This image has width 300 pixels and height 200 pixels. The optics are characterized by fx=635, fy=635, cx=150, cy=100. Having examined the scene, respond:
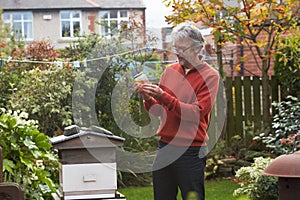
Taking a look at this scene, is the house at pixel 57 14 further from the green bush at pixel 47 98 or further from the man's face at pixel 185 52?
the man's face at pixel 185 52

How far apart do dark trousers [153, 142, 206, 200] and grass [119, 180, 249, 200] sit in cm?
252

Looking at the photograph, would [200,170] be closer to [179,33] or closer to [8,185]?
[179,33]

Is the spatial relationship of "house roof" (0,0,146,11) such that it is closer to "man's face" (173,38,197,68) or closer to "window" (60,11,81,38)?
"window" (60,11,81,38)

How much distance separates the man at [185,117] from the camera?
3334 millimetres

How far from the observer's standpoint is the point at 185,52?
3.37 meters

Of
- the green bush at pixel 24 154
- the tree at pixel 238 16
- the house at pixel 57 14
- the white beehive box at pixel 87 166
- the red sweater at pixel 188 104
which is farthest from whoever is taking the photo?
the house at pixel 57 14

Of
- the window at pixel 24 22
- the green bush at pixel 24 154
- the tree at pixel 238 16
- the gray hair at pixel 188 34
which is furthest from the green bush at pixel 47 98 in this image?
the window at pixel 24 22

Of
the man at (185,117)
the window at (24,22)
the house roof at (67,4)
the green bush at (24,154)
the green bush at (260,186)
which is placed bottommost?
the green bush at (260,186)

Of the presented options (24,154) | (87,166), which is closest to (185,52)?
(87,166)

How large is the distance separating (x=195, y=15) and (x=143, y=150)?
1.68m

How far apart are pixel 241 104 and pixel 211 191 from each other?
203cm

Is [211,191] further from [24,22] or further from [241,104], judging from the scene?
[24,22]

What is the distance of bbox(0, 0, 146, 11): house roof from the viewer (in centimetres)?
2550

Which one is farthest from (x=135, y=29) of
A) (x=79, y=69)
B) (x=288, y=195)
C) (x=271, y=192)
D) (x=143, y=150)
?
(x=288, y=195)
